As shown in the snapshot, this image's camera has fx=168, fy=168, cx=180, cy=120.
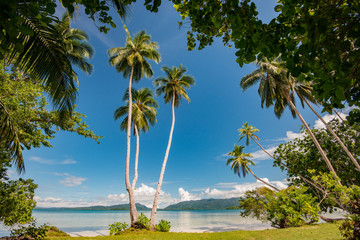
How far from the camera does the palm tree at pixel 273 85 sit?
45.3 feet

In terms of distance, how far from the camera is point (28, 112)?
744cm

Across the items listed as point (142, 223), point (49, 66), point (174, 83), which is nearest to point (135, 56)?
point (174, 83)

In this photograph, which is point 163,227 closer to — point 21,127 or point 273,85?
point 21,127

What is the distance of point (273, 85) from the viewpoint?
14.2m

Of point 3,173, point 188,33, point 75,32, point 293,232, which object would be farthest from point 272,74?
point 3,173

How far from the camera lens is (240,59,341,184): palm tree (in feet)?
45.3

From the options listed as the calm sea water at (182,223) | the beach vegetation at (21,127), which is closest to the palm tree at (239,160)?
the calm sea water at (182,223)

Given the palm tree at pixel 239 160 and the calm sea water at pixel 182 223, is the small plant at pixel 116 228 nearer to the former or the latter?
the calm sea water at pixel 182 223

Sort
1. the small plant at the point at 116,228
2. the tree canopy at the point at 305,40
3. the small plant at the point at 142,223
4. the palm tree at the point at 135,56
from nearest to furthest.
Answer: the tree canopy at the point at 305,40
the small plant at the point at 116,228
the small plant at the point at 142,223
the palm tree at the point at 135,56

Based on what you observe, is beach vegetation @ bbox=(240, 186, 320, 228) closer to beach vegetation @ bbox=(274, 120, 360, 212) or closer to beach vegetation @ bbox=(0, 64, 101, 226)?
beach vegetation @ bbox=(274, 120, 360, 212)

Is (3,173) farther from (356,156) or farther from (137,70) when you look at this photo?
(356,156)

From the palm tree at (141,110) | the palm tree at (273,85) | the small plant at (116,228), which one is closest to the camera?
the small plant at (116,228)

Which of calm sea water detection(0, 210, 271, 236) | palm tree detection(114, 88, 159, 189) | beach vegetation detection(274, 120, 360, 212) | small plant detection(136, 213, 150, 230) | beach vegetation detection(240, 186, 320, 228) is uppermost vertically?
palm tree detection(114, 88, 159, 189)

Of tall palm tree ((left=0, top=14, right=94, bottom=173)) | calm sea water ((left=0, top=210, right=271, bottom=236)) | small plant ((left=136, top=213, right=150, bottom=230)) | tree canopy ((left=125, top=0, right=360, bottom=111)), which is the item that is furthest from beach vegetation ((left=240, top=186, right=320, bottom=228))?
tall palm tree ((left=0, top=14, right=94, bottom=173))
